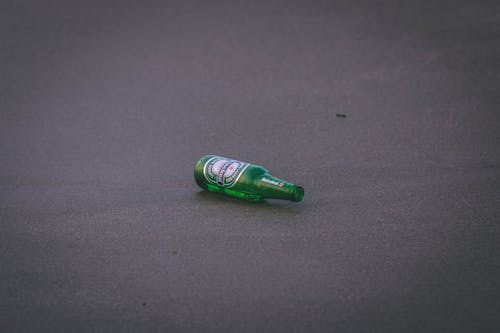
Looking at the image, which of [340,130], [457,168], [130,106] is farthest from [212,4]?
[457,168]

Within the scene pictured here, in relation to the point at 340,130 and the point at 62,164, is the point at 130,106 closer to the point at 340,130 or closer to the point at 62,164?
the point at 62,164

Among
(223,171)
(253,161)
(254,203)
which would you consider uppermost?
(253,161)

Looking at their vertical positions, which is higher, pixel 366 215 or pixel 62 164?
pixel 62 164

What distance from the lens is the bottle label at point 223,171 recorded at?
2963 mm

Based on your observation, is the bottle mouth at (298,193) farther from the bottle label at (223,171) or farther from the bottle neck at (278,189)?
the bottle label at (223,171)

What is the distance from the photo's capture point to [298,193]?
112 inches

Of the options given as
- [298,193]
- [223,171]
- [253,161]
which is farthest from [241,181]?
[253,161]

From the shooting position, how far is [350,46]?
4.93 meters

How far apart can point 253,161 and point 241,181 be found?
49 centimetres

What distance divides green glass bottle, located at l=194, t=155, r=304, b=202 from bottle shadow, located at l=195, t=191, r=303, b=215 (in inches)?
0.9

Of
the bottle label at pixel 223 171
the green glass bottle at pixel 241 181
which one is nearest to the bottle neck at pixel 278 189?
the green glass bottle at pixel 241 181

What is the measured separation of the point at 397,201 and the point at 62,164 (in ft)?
5.50

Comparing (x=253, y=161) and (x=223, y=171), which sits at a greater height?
(x=253, y=161)

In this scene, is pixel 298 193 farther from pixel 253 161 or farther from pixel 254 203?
pixel 253 161
